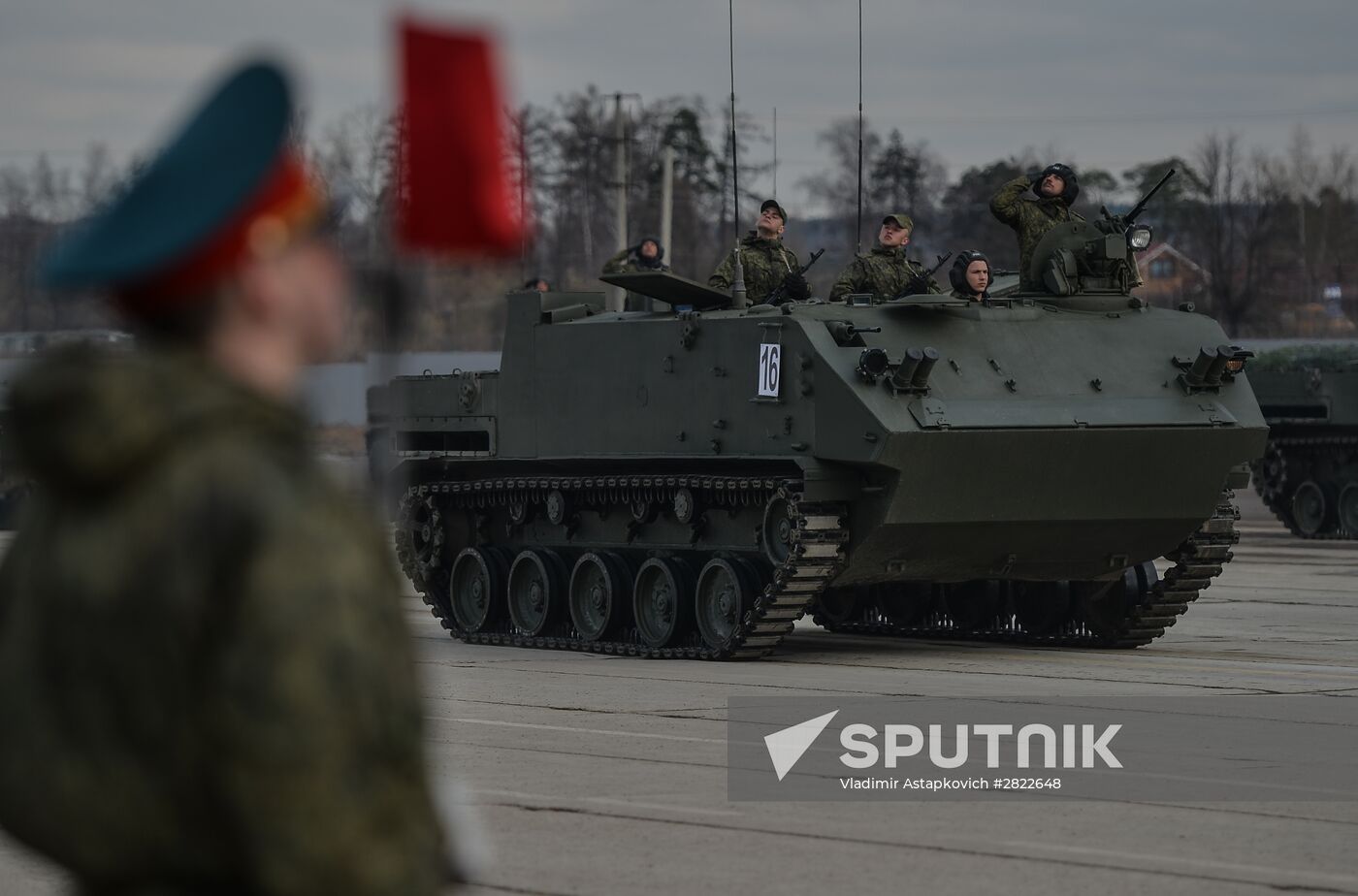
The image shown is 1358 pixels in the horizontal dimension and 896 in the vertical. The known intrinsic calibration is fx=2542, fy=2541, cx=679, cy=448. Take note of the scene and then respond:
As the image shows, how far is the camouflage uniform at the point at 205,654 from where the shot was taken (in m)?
2.58

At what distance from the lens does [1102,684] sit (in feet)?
48.6

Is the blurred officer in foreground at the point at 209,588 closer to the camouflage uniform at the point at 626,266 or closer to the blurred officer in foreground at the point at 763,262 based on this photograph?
Result: the blurred officer in foreground at the point at 763,262

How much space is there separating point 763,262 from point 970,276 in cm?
175

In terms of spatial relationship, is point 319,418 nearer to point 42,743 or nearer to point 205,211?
point 205,211

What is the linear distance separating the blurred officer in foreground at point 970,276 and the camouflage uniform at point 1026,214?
747mm

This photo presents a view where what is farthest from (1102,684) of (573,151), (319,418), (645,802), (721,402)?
(573,151)

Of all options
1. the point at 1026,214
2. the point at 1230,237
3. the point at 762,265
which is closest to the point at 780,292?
the point at 762,265

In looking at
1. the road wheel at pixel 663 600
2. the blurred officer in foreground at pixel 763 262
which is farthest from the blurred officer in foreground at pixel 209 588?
the blurred officer in foreground at pixel 763 262

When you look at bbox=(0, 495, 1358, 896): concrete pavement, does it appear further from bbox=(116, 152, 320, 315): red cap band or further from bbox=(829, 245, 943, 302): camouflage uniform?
bbox=(829, 245, 943, 302): camouflage uniform

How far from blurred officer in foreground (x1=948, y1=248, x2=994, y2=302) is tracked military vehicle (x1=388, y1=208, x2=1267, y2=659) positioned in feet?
0.96

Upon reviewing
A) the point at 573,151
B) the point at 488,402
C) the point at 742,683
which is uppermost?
the point at 573,151

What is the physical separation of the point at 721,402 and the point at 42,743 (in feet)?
47.7

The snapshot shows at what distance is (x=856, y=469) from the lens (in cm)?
1644

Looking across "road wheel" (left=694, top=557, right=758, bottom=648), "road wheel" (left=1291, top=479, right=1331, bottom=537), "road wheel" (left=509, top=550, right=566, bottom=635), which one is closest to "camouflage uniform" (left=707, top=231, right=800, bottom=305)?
"road wheel" (left=694, top=557, right=758, bottom=648)
